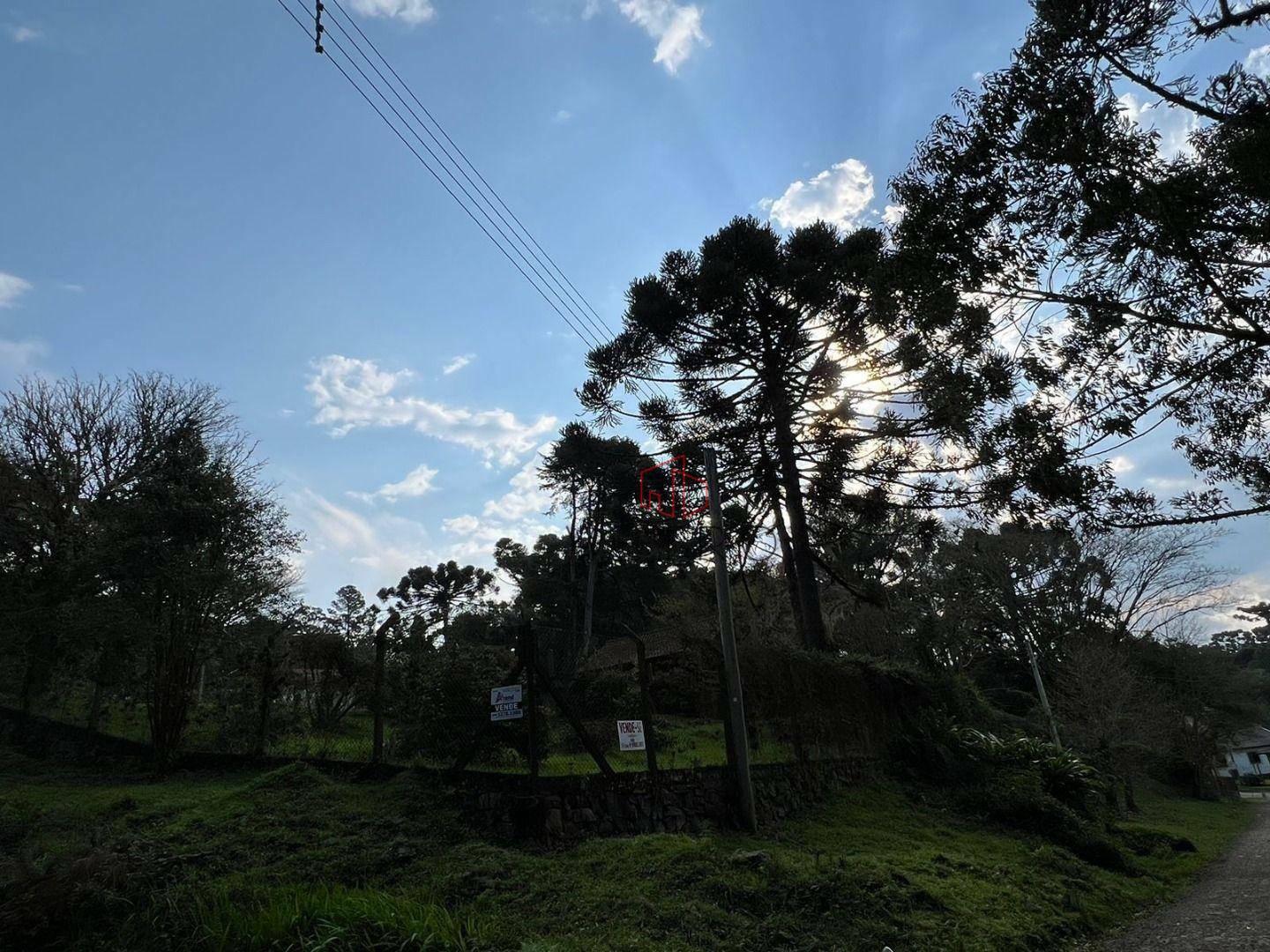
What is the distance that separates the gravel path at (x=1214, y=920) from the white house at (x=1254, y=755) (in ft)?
189

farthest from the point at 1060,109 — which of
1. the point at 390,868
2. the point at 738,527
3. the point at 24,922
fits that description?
the point at 738,527

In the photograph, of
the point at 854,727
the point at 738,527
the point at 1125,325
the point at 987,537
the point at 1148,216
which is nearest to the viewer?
the point at 1148,216

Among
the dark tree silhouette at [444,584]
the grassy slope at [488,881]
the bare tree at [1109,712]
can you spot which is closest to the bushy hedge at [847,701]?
the grassy slope at [488,881]

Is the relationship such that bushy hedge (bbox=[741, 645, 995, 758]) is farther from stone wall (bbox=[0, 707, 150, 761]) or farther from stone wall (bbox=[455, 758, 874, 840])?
→ stone wall (bbox=[0, 707, 150, 761])

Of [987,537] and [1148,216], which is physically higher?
[987,537]

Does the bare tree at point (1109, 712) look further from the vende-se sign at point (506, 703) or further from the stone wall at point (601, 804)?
the vende-se sign at point (506, 703)

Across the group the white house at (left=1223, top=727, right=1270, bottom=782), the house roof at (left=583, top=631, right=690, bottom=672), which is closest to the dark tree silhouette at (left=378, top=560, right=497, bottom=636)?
the house roof at (left=583, top=631, right=690, bottom=672)

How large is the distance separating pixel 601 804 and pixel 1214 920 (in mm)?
6565

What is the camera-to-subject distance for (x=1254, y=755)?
199 ft

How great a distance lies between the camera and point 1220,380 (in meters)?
8.05

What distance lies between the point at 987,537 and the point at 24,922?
1438 inches

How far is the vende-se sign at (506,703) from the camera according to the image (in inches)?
324

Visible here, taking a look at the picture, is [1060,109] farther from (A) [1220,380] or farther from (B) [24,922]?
(B) [24,922]

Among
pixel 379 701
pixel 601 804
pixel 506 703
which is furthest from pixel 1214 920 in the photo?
pixel 379 701
